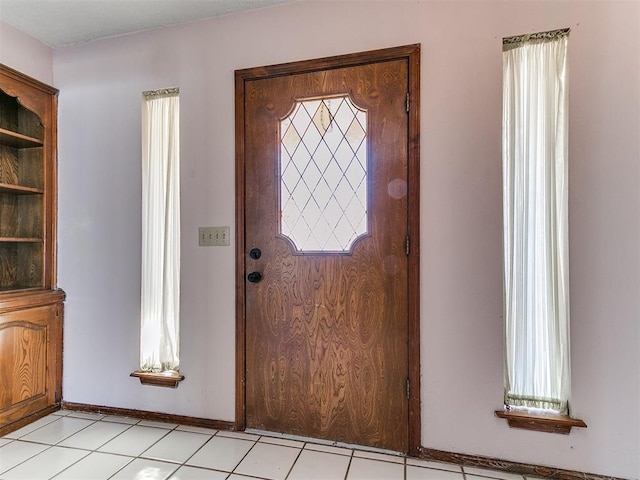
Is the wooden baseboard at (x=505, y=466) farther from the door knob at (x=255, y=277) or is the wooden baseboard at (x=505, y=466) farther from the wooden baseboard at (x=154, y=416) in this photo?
the door knob at (x=255, y=277)

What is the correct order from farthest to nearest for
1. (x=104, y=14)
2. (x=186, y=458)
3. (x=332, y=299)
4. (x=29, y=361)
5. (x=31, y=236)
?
(x=31, y=236)
(x=29, y=361)
(x=104, y=14)
(x=332, y=299)
(x=186, y=458)

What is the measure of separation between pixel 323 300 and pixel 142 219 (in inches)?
48.3

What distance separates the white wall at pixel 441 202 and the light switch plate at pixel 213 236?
4 cm

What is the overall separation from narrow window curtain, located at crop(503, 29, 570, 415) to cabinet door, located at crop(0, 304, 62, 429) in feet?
8.63

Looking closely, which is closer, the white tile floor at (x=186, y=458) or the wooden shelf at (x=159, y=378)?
the white tile floor at (x=186, y=458)

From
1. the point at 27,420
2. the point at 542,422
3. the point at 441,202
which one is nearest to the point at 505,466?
the point at 542,422

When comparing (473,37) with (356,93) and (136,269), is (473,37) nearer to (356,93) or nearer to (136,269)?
(356,93)

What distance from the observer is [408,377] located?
1735mm

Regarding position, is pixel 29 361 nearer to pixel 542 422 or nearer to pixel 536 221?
pixel 542 422

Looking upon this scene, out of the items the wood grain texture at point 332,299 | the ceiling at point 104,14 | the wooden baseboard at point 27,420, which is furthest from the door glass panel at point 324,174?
the wooden baseboard at point 27,420

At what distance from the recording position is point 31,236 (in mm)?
2295

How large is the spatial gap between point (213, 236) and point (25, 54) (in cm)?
164

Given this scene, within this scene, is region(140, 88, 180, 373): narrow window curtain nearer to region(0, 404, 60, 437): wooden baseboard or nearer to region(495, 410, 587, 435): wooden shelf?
region(0, 404, 60, 437): wooden baseboard

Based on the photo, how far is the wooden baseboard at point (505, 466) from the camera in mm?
1548
